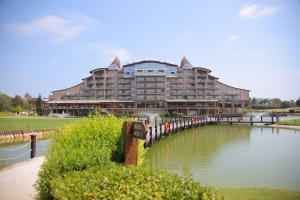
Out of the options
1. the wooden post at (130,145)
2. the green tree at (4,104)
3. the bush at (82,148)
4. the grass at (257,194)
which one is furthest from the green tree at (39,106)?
the wooden post at (130,145)

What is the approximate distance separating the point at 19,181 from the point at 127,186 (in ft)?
23.8

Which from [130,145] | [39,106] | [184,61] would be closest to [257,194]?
[130,145]

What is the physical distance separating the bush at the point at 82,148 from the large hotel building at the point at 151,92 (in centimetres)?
7438

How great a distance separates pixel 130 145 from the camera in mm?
7949

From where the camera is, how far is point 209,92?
91.2m

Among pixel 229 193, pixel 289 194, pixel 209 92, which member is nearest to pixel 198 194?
pixel 229 193

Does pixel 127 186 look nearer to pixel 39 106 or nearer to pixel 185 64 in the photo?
pixel 39 106

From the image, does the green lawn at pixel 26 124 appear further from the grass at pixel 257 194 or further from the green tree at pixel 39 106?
the green tree at pixel 39 106

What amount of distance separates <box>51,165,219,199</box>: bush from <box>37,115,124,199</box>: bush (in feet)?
2.70

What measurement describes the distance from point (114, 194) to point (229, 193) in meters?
7.41

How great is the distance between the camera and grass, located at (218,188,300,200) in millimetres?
10250

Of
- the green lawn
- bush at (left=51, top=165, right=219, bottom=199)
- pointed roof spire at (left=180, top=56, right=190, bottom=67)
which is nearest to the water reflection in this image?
the green lawn

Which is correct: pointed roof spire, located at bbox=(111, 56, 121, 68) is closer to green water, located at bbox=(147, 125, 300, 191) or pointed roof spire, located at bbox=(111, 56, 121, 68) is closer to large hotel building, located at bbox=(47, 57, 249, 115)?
large hotel building, located at bbox=(47, 57, 249, 115)

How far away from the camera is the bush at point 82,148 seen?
688 centimetres
